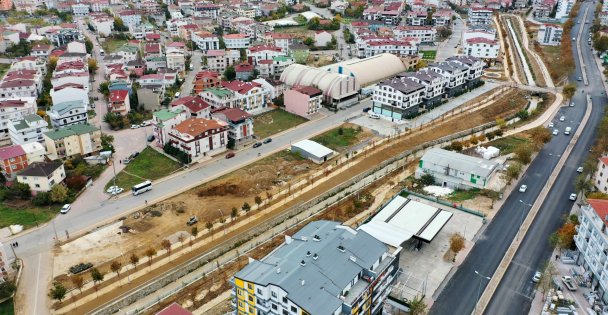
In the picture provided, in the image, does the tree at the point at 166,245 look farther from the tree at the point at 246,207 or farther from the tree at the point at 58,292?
the tree at the point at 58,292

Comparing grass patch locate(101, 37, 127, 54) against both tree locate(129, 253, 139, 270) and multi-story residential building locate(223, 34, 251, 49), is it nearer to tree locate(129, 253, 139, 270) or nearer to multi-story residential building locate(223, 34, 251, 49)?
multi-story residential building locate(223, 34, 251, 49)

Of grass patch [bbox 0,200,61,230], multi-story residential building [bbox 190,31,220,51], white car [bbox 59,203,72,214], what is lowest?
grass patch [bbox 0,200,61,230]

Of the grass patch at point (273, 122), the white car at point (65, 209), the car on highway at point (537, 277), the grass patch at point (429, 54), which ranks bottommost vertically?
the white car at point (65, 209)

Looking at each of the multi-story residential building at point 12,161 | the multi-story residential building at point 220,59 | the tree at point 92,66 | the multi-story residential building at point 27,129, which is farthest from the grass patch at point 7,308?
the tree at point 92,66

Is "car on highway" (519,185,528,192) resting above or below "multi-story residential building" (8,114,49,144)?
below

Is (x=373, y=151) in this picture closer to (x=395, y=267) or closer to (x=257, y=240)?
(x=257, y=240)

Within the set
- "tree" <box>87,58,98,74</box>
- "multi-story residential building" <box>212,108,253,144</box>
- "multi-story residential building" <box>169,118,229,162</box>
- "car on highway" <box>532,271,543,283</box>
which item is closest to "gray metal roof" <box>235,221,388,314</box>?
"car on highway" <box>532,271,543,283</box>
